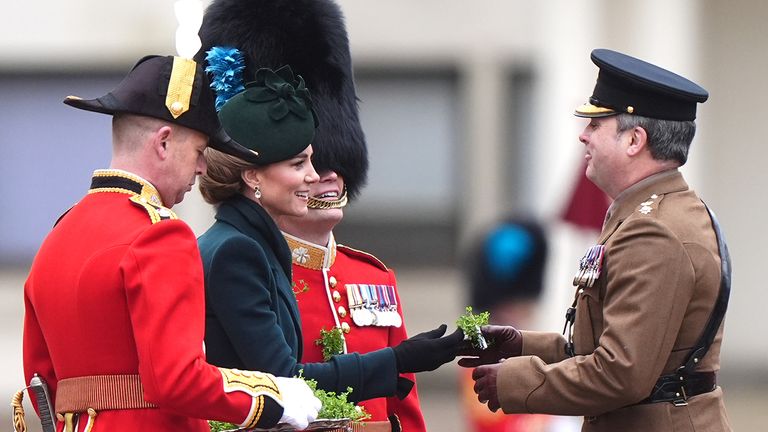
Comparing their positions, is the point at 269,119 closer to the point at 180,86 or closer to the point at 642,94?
the point at 180,86

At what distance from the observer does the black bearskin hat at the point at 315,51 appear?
492 centimetres

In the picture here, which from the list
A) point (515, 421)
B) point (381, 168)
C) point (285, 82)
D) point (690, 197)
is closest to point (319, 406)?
point (285, 82)

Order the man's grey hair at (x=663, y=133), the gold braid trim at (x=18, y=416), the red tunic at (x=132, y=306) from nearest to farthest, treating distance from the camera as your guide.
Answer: the red tunic at (x=132, y=306)
the gold braid trim at (x=18, y=416)
the man's grey hair at (x=663, y=133)

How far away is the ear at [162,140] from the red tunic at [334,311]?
100 centimetres

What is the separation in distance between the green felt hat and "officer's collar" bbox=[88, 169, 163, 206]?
49 centimetres

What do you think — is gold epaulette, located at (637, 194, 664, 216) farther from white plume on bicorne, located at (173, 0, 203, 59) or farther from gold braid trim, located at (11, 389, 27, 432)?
gold braid trim, located at (11, 389, 27, 432)

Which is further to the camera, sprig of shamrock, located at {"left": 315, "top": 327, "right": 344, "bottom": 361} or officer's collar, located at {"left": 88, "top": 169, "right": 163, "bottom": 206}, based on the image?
sprig of shamrock, located at {"left": 315, "top": 327, "right": 344, "bottom": 361}

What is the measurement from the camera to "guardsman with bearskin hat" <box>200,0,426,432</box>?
15.7ft

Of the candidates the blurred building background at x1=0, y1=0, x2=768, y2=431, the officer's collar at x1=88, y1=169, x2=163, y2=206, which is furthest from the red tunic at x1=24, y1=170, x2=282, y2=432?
the blurred building background at x1=0, y1=0, x2=768, y2=431

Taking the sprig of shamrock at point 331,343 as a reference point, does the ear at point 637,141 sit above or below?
above

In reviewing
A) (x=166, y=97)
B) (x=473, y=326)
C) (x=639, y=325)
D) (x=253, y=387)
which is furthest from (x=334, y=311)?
(x=166, y=97)

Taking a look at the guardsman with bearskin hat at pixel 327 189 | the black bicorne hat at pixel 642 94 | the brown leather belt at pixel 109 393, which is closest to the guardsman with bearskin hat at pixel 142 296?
the brown leather belt at pixel 109 393

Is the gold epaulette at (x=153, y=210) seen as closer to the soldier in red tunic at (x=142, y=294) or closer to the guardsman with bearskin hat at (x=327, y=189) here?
the soldier in red tunic at (x=142, y=294)

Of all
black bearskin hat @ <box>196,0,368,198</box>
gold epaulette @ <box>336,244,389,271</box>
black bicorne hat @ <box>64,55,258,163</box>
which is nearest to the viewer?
black bicorne hat @ <box>64,55,258,163</box>
